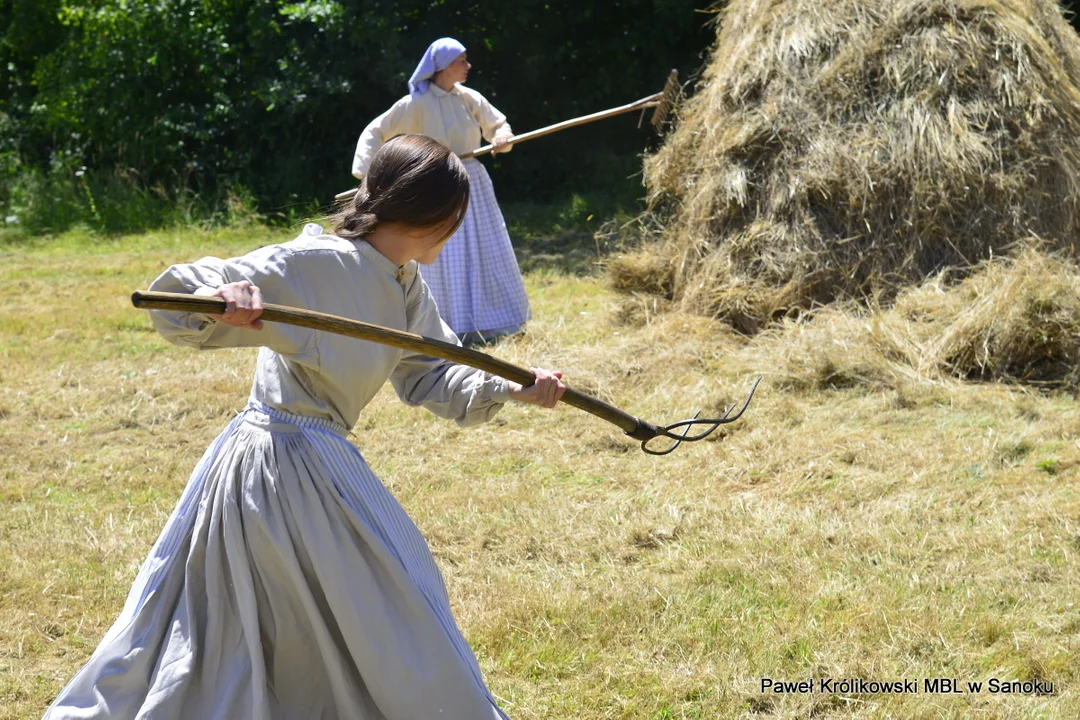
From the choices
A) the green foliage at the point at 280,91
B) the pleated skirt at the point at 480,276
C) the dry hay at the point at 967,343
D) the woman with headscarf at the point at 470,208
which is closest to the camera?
the dry hay at the point at 967,343

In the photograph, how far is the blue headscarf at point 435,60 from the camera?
6.77 m

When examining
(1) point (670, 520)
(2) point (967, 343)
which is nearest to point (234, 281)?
(1) point (670, 520)

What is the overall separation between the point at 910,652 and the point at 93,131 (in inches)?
462

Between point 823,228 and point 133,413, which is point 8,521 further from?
point 823,228

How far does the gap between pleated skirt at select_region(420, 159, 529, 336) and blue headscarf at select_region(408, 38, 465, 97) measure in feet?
1.87

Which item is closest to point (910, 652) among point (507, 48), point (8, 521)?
point (8, 521)

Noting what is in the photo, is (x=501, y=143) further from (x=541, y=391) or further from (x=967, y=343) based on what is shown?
(x=541, y=391)

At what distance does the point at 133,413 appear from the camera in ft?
19.3

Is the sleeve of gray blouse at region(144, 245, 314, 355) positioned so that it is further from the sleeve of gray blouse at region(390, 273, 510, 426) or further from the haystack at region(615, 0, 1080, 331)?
the haystack at region(615, 0, 1080, 331)

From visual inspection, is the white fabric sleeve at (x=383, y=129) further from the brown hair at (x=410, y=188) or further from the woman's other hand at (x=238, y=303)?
the woman's other hand at (x=238, y=303)

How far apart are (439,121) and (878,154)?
8.61ft

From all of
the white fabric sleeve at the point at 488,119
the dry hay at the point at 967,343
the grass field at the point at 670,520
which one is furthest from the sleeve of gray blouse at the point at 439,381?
the white fabric sleeve at the point at 488,119

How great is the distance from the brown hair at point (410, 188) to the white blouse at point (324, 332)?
0.25 ft

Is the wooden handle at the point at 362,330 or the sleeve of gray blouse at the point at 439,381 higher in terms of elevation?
the wooden handle at the point at 362,330
